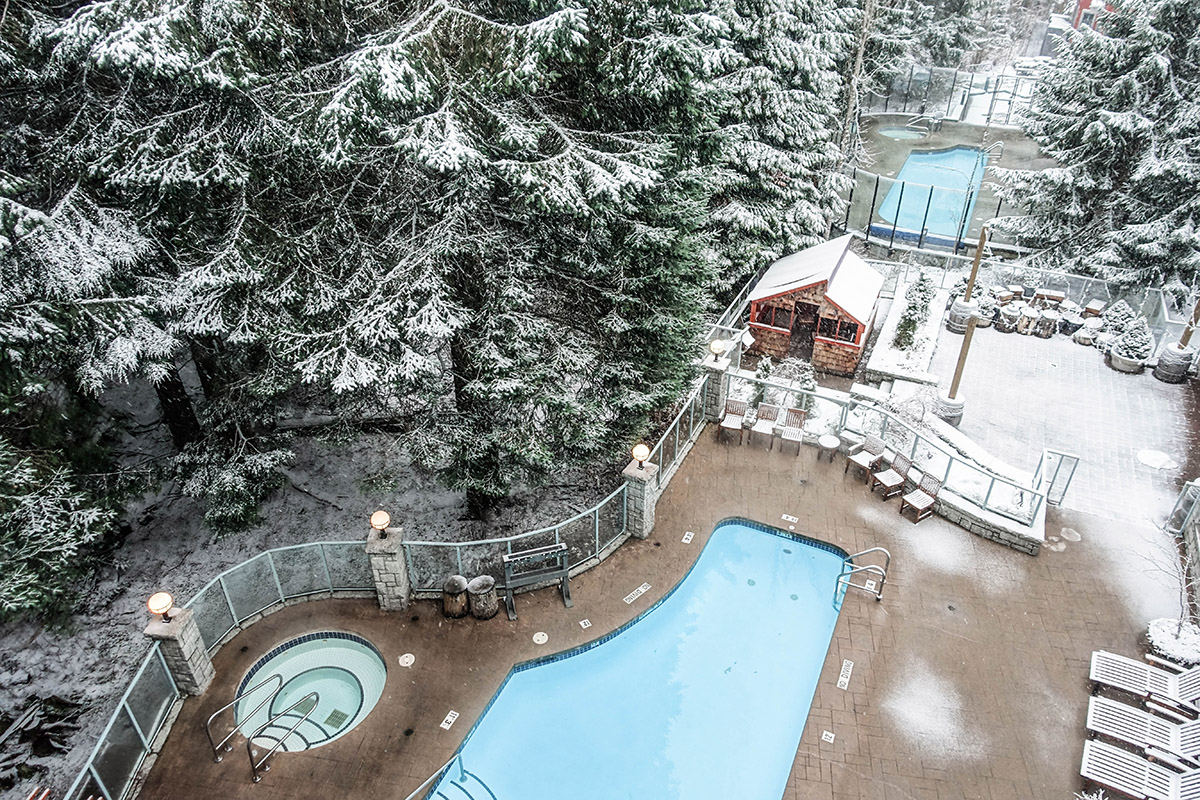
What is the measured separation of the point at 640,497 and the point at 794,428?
469 centimetres

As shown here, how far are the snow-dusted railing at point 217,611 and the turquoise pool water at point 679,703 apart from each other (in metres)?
3.57

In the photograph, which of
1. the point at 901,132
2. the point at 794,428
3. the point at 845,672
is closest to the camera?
the point at 845,672

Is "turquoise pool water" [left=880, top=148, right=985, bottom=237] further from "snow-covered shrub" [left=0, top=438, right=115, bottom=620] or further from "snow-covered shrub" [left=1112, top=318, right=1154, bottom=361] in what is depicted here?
"snow-covered shrub" [left=0, top=438, right=115, bottom=620]

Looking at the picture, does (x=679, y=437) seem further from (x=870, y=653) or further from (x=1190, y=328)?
(x=1190, y=328)

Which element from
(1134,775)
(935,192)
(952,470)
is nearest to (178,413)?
(952,470)

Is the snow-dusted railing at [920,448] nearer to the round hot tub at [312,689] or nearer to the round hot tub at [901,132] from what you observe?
the round hot tub at [312,689]

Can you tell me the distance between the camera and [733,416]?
16.8 metres

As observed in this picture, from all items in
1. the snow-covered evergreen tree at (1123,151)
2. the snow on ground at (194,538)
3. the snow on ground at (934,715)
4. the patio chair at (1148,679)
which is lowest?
the snow on ground at (194,538)

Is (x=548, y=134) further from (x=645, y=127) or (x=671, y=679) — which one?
(x=671, y=679)

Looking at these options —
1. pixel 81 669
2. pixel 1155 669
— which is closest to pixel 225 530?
pixel 81 669

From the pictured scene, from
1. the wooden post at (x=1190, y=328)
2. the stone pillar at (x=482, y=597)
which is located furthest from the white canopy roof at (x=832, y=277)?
the stone pillar at (x=482, y=597)

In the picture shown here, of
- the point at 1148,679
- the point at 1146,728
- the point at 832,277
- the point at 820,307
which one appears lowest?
the point at 1146,728

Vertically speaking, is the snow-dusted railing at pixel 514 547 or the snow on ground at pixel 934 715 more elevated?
the snow-dusted railing at pixel 514 547

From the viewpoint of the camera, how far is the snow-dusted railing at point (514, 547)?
12.3 meters
